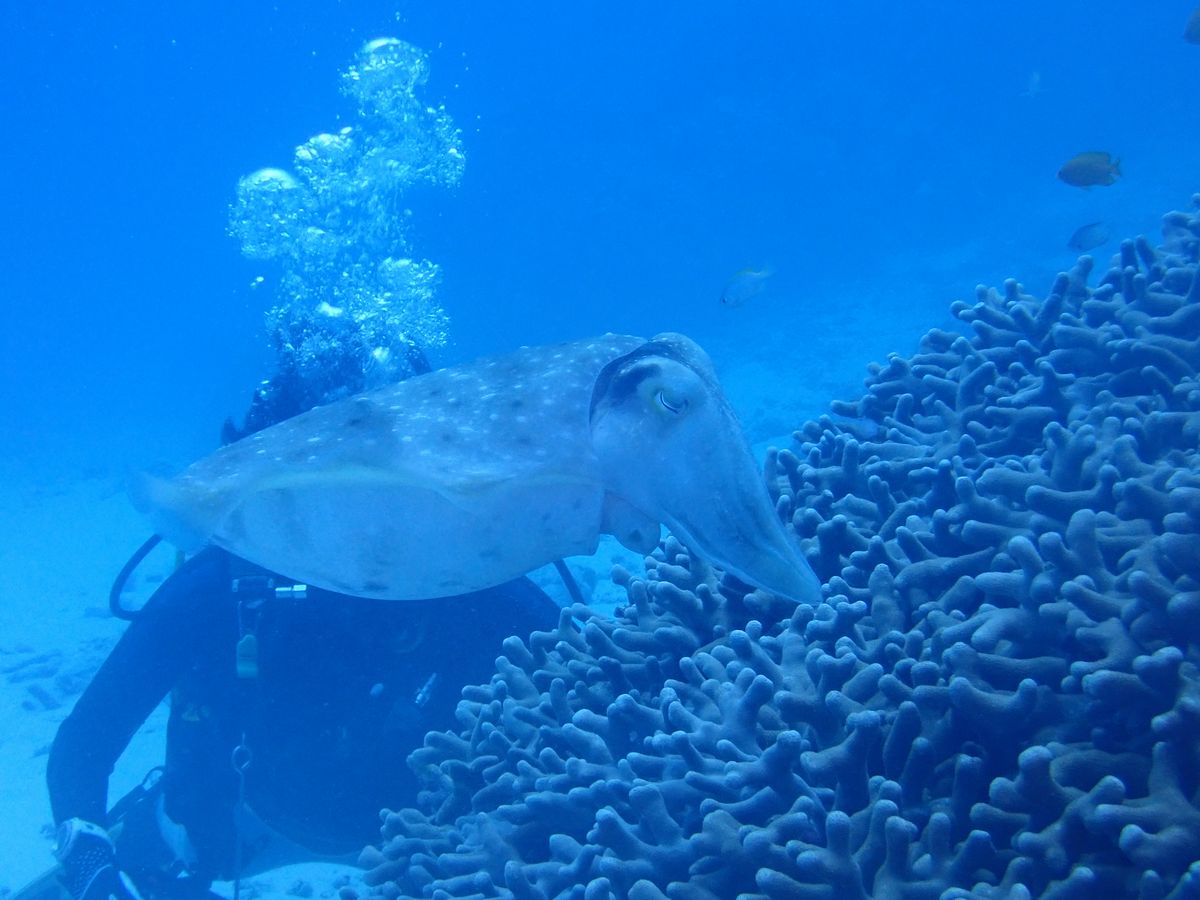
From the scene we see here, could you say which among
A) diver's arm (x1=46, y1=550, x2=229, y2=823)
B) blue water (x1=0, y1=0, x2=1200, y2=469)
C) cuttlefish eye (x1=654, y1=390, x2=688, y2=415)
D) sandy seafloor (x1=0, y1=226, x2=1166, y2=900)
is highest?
blue water (x1=0, y1=0, x2=1200, y2=469)

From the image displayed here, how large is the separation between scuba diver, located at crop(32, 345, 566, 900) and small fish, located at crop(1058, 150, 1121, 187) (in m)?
9.68

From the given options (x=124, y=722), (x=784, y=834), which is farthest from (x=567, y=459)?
(x=124, y=722)

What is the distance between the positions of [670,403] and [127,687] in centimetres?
513

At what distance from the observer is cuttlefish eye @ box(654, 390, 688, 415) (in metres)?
2.67

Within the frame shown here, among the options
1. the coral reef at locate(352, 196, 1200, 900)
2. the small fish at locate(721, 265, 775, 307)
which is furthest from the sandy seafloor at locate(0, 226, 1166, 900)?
the small fish at locate(721, 265, 775, 307)

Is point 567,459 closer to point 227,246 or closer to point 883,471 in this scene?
point 883,471

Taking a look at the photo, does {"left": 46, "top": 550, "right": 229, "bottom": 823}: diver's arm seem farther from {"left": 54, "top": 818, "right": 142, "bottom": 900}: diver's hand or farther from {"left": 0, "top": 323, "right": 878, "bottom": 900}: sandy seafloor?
{"left": 0, "top": 323, "right": 878, "bottom": 900}: sandy seafloor

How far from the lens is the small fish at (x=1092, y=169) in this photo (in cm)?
→ 993

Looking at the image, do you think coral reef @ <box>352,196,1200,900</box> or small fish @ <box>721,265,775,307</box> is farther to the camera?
small fish @ <box>721,265,775,307</box>

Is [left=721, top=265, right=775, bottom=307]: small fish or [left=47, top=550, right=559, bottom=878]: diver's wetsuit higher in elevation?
[left=721, top=265, right=775, bottom=307]: small fish

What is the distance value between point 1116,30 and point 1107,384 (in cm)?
7444

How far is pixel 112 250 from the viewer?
95.4m

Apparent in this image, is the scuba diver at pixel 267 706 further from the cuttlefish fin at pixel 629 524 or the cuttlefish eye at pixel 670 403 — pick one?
the cuttlefish eye at pixel 670 403

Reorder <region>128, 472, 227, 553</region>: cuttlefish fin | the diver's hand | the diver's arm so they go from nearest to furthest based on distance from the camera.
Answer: <region>128, 472, 227, 553</region>: cuttlefish fin, the diver's hand, the diver's arm
